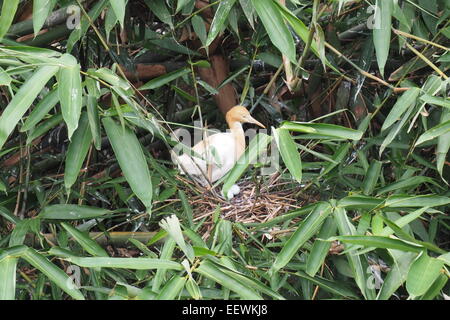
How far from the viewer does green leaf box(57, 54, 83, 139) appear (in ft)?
5.26

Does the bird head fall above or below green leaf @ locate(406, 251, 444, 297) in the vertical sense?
above

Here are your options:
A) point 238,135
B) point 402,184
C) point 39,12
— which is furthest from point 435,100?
point 238,135

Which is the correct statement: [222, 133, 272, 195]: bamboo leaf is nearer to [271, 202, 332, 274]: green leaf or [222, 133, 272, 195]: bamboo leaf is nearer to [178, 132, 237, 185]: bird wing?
[271, 202, 332, 274]: green leaf

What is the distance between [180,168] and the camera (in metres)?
2.58

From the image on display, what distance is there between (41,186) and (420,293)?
3.99 ft

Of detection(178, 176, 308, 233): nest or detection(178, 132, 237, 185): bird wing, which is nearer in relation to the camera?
detection(178, 176, 308, 233): nest

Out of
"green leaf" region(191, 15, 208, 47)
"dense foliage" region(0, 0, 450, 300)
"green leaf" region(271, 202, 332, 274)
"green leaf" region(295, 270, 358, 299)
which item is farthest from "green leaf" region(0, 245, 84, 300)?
"green leaf" region(191, 15, 208, 47)

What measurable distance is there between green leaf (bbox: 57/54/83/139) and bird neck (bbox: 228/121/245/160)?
44.6 inches

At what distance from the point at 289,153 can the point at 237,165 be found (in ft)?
0.33

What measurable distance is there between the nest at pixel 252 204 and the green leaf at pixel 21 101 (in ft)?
2.84

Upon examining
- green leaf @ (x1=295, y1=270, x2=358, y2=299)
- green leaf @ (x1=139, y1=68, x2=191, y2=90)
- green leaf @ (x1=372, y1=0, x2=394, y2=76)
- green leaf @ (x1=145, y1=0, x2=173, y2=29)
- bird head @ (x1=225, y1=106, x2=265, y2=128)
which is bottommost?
green leaf @ (x1=295, y1=270, x2=358, y2=299)

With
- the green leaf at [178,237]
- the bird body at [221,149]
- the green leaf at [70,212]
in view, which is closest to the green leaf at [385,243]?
the green leaf at [178,237]

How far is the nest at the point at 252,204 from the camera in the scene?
7.97 ft

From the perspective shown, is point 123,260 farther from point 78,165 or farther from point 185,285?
point 78,165
